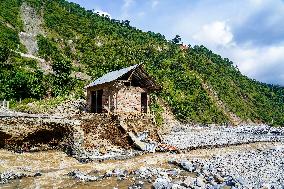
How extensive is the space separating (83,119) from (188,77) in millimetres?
77041

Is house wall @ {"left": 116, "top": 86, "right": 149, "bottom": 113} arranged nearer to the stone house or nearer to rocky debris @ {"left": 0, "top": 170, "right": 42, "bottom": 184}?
the stone house

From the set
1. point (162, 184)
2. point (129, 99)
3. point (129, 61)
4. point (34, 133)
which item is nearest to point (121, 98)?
point (129, 99)

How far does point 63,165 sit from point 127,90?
12.3 meters

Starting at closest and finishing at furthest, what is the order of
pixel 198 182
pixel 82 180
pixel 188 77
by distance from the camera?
pixel 198 182, pixel 82 180, pixel 188 77

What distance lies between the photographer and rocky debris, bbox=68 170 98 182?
64.2ft

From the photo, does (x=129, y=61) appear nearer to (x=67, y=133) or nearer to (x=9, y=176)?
(x=67, y=133)

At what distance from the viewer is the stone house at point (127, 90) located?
110 feet

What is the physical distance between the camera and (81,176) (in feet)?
65.5

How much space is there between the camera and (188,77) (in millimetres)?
103125

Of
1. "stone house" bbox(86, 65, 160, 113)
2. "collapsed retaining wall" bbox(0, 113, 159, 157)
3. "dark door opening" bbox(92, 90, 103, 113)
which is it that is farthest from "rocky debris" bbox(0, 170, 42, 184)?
"dark door opening" bbox(92, 90, 103, 113)

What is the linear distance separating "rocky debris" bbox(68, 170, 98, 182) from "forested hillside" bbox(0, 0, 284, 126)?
42.9 m

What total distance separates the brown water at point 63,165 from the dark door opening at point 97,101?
1069cm

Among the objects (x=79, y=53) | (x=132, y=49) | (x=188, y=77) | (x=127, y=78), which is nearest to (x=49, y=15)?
(x=79, y=53)

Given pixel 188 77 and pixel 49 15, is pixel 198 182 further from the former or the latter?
pixel 49 15
